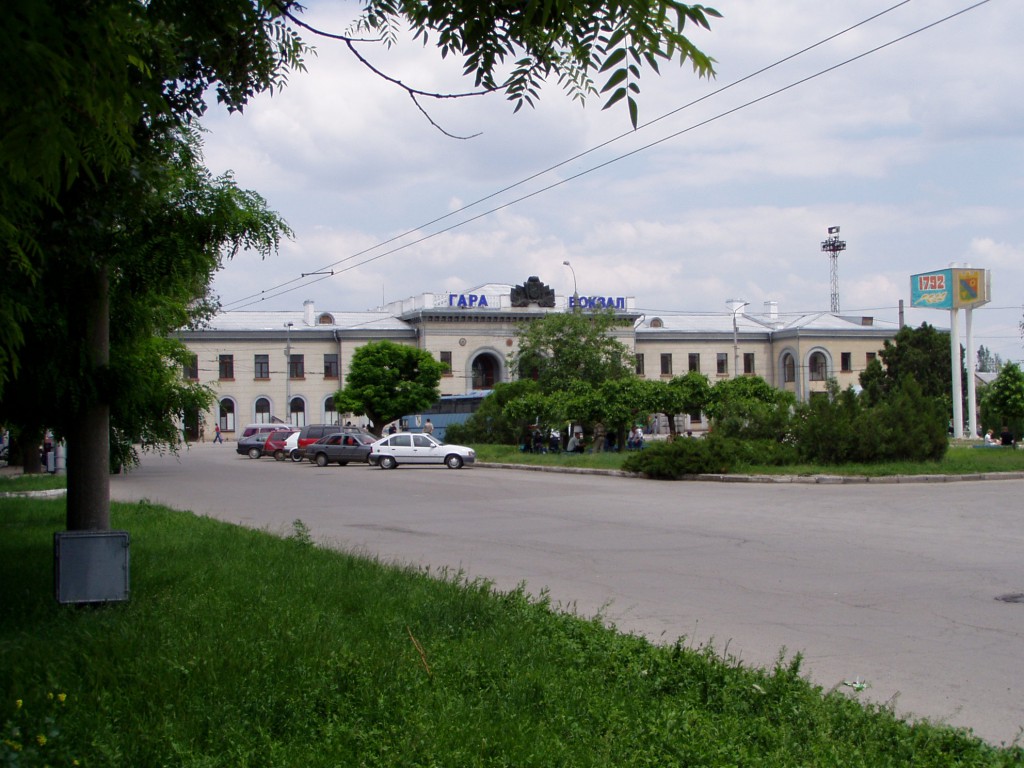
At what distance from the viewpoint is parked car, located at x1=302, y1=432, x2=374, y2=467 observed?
142 ft

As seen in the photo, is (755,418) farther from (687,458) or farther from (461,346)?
(461,346)

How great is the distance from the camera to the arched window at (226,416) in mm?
79875

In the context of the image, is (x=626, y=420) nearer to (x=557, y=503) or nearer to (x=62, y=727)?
(x=557, y=503)

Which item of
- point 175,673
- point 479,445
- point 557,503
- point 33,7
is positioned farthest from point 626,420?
point 33,7

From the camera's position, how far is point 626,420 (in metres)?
39.7

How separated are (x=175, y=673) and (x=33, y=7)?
3.87 m

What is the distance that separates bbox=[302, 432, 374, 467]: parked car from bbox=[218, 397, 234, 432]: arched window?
124 feet

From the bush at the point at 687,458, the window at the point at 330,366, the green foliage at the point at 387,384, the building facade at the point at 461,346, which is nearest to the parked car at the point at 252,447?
the green foliage at the point at 387,384

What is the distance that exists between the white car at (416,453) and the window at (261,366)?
41.1 meters

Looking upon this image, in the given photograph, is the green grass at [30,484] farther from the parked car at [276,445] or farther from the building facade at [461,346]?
the building facade at [461,346]

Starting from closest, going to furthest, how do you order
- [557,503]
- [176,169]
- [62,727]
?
1. [62,727]
2. [176,169]
3. [557,503]

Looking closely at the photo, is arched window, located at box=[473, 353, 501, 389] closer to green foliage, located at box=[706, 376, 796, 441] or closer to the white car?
the white car

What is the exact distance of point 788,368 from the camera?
88312mm

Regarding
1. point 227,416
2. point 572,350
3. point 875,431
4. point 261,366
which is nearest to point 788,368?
point 572,350
